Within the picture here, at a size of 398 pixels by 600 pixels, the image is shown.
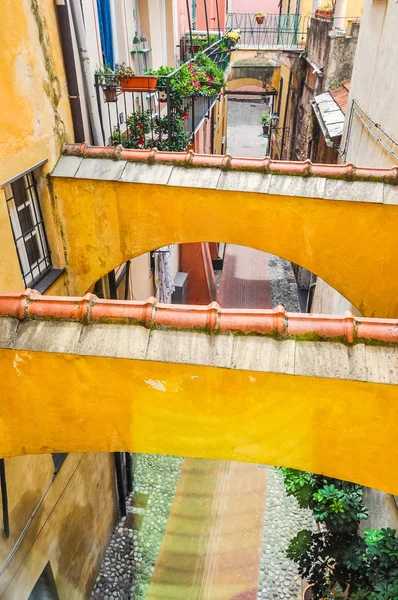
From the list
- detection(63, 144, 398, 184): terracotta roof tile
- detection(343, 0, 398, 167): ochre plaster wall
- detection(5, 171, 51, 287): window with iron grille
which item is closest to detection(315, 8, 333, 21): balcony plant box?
detection(343, 0, 398, 167): ochre plaster wall

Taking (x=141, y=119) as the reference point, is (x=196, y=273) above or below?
below

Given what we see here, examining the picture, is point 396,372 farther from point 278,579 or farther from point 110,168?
point 278,579

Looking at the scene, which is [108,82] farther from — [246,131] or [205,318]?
[246,131]

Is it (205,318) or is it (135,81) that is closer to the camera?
(205,318)

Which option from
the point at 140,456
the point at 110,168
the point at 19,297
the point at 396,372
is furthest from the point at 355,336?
the point at 140,456

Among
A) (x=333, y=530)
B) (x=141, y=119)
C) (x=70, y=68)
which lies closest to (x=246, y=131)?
(x=141, y=119)

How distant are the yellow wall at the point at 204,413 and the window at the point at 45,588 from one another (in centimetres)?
356

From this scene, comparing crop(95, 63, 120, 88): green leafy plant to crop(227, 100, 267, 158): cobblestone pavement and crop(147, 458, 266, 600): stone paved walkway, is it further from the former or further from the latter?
crop(227, 100, 267, 158): cobblestone pavement

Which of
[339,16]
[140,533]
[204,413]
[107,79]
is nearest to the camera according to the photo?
[204,413]

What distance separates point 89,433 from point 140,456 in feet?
21.6

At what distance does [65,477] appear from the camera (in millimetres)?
6430

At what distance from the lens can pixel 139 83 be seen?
6672mm

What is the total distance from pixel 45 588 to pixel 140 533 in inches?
94.6

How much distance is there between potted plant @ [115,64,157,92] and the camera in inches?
260
